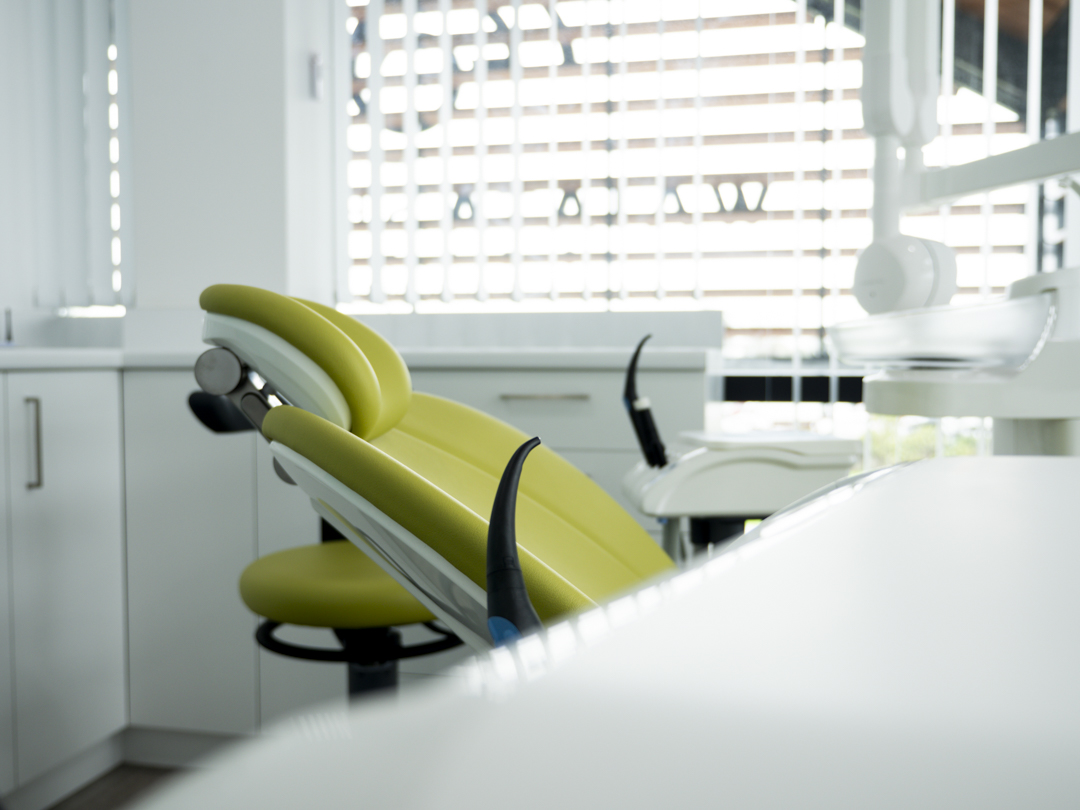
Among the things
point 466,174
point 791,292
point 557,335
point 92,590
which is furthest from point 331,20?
point 92,590

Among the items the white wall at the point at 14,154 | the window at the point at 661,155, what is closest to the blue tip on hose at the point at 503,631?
the window at the point at 661,155

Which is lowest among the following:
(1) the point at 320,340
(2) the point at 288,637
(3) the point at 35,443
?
(2) the point at 288,637

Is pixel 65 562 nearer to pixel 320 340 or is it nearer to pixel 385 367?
pixel 385 367

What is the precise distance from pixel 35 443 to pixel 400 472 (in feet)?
5.17

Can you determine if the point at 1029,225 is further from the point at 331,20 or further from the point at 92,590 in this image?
the point at 92,590

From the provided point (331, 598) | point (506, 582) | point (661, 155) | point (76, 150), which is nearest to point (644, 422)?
point (331, 598)

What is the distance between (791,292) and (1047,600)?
2.44 meters

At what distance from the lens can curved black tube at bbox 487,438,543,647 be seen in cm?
44

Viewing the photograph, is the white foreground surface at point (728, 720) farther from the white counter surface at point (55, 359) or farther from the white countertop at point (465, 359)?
the white counter surface at point (55, 359)

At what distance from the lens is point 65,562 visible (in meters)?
1.91

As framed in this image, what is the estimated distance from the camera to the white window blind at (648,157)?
2393 mm

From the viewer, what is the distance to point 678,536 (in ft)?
4.79

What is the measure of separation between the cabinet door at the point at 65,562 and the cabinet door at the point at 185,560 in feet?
0.15

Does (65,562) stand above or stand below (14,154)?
below
